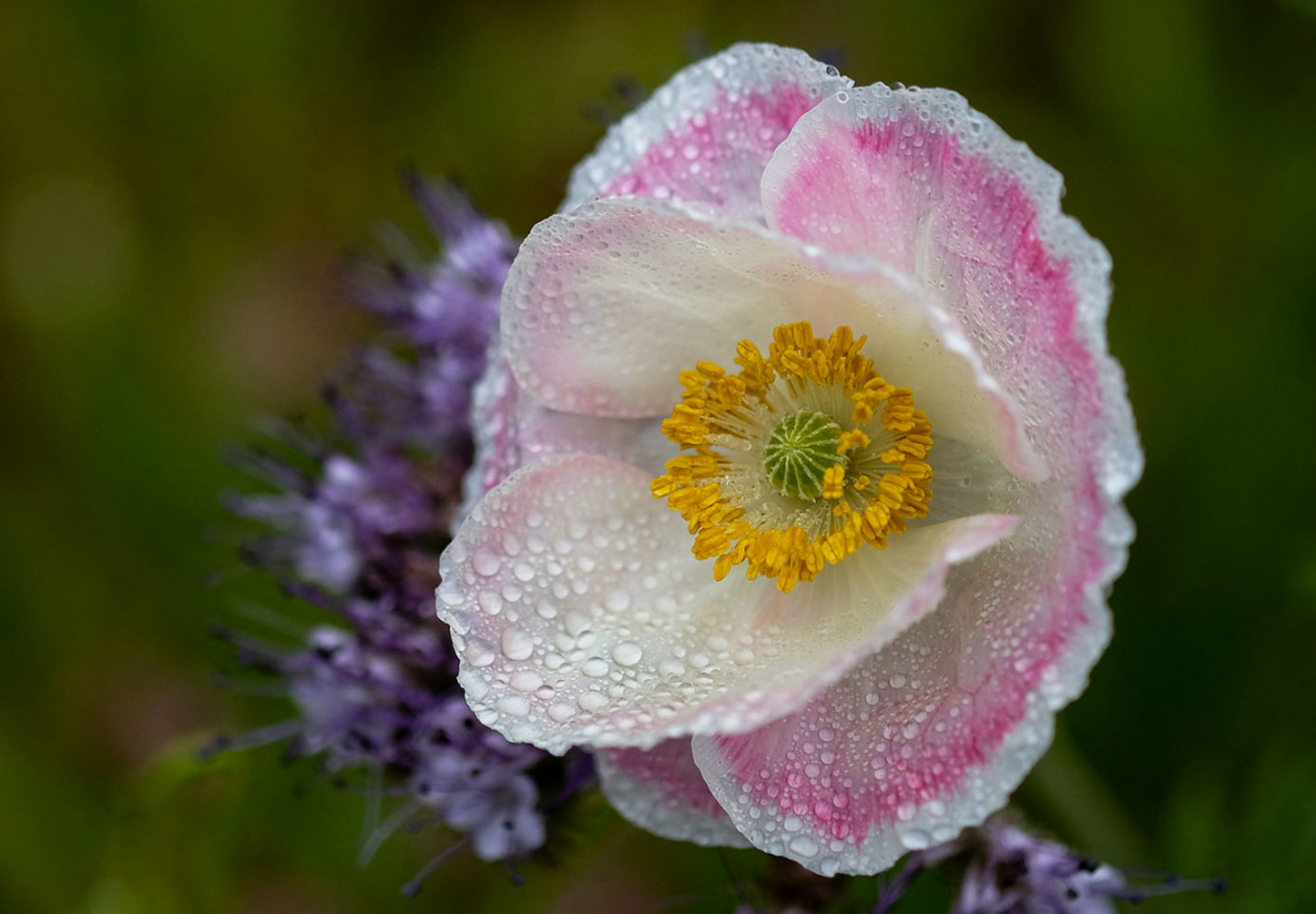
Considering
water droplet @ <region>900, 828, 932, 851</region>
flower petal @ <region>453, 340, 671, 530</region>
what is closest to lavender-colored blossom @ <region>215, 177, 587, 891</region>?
flower petal @ <region>453, 340, 671, 530</region>

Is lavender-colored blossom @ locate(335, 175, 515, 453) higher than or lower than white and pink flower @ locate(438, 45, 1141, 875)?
lower

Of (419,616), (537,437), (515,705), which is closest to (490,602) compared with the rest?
(515,705)

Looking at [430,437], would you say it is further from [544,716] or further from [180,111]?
[180,111]

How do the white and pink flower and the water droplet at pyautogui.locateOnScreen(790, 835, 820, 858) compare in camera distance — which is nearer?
the white and pink flower

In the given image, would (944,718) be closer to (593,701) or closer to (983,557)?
(983,557)

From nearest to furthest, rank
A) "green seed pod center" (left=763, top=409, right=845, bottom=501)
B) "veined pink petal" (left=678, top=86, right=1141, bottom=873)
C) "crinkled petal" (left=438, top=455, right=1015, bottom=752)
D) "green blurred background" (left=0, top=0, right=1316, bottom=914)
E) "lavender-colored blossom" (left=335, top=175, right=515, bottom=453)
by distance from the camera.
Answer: "veined pink petal" (left=678, top=86, right=1141, bottom=873), "crinkled petal" (left=438, top=455, right=1015, bottom=752), "green seed pod center" (left=763, top=409, right=845, bottom=501), "lavender-colored blossom" (left=335, top=175, right=515, bottom=453), "green blurred background" (left=0, top=0, right=1316, bottom=914)

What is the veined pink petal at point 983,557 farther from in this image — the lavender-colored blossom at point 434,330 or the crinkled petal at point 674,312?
the lavender-colored blossom at point 434,330

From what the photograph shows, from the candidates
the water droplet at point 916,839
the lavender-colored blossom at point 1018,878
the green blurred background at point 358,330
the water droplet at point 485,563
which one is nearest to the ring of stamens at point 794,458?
the water droplet at point 485,563

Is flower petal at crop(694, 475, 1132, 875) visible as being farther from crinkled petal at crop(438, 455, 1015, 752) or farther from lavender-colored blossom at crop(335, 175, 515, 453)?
lavender-colored blossom at crop(335, 175, 515, 453)
